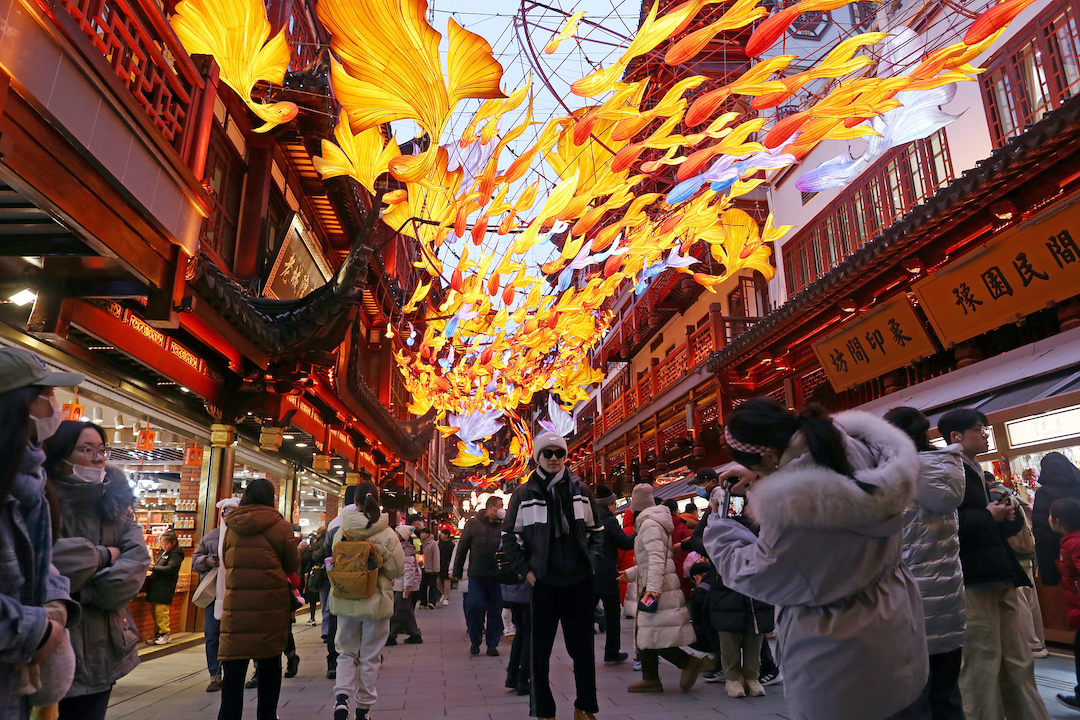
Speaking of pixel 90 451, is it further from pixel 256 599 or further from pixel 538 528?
pixel 538 528

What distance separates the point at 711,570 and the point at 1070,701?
2.29m

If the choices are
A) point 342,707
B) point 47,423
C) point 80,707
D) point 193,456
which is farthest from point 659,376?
point 47,423

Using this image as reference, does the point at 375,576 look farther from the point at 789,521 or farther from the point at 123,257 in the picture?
the point at 789,521

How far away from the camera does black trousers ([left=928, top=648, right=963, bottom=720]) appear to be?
2641 millimetres

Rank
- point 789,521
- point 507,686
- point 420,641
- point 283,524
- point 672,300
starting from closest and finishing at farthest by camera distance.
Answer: point 789,521 → point 283,524 → point 507,686 → point 420,641 → point 672,300

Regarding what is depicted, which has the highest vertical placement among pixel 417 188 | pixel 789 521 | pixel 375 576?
pixel 417 188

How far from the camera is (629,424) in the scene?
2061 centimetres

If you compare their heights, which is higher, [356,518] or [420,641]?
[356,518]

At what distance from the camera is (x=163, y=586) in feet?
24.6

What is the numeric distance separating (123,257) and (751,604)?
5.16 meters

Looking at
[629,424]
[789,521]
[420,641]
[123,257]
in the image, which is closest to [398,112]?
[123,257]

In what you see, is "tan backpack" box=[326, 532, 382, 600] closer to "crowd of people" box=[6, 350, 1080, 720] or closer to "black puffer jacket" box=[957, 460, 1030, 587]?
"crowd of people" box=[6, 350, 1080, 720]

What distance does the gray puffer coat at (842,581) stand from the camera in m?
1.93

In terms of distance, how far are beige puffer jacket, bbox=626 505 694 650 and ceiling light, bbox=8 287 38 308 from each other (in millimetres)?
4993
